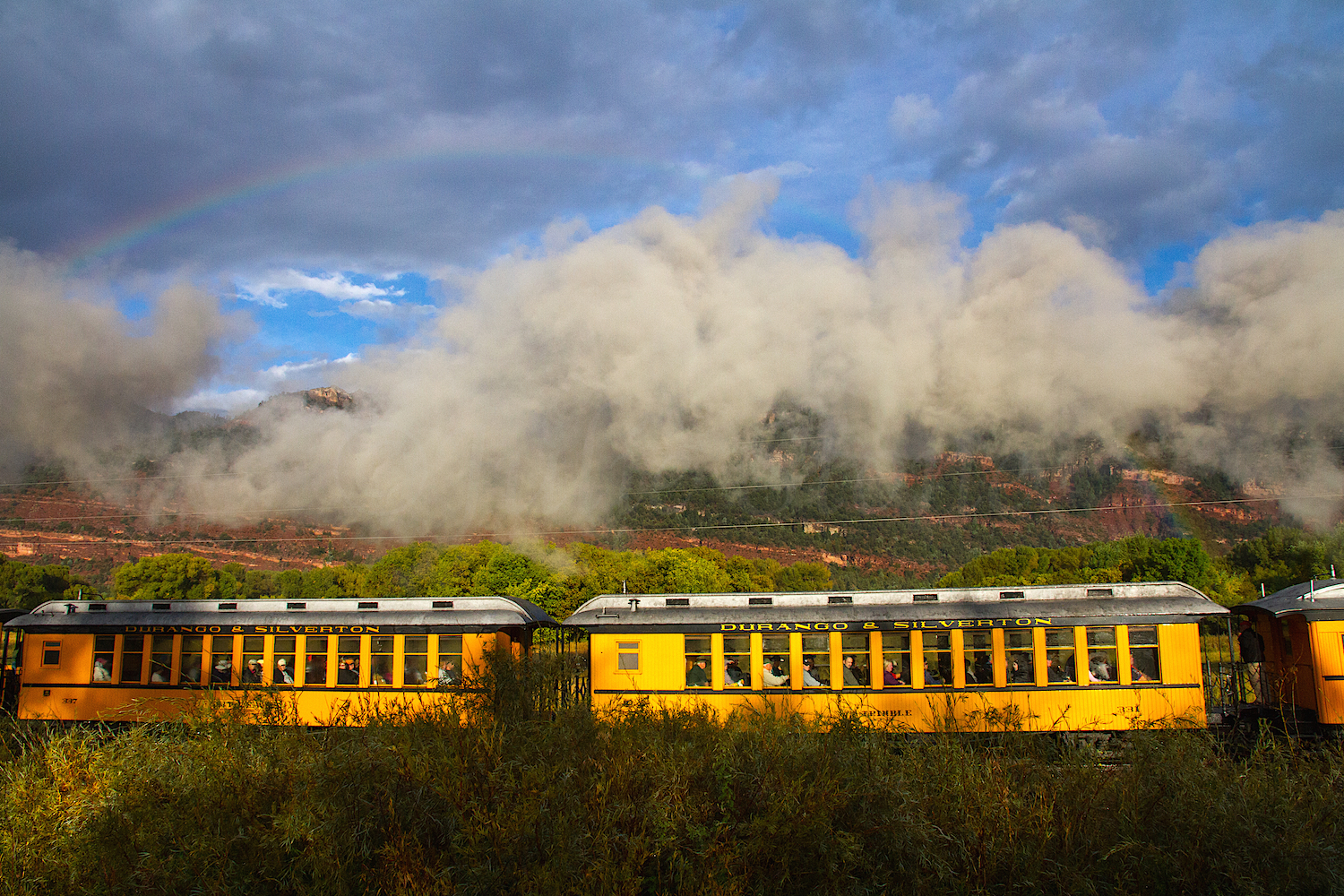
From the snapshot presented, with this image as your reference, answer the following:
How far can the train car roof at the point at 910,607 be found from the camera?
18.1m

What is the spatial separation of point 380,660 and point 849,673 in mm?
10799

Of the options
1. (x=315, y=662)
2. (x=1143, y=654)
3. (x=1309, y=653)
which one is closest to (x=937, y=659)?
(x=1143, y=654)

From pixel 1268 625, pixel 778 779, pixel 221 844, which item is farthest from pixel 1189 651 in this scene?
pixel 221 844

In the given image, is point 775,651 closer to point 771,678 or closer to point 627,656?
point 771,678

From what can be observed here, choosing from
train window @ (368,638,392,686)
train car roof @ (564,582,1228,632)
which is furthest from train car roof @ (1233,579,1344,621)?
train window @ (368,638,392,686)

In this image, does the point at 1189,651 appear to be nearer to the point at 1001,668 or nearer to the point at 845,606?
the point at 1001,668

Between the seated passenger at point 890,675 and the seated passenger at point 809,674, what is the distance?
4.49ft

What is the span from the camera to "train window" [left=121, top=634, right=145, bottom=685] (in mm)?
21297

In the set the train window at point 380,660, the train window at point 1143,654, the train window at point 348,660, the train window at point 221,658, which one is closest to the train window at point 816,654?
the train window at point 1143,654

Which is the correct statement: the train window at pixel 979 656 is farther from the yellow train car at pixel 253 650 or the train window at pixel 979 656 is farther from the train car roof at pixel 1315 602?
the yellow train car at pixel 253 650

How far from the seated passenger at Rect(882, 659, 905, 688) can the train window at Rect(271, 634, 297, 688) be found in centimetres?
1365

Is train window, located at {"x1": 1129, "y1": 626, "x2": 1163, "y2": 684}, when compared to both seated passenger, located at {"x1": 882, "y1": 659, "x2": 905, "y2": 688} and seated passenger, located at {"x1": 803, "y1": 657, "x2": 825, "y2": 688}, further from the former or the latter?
seated passenger, located at {"x1": 803, "y1": 657, "x2": 825, "y2": 688}

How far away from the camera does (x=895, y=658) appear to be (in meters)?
18.5

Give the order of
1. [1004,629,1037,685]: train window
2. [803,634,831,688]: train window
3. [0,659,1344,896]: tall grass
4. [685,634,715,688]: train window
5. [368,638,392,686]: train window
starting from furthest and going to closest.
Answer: [368,638,392,686]: train window < [685,634,715,688]: train window < [803,634,831,688]: train window < [1004,629,1037,685]: train window < [0,659,1344,896]: tall grass
